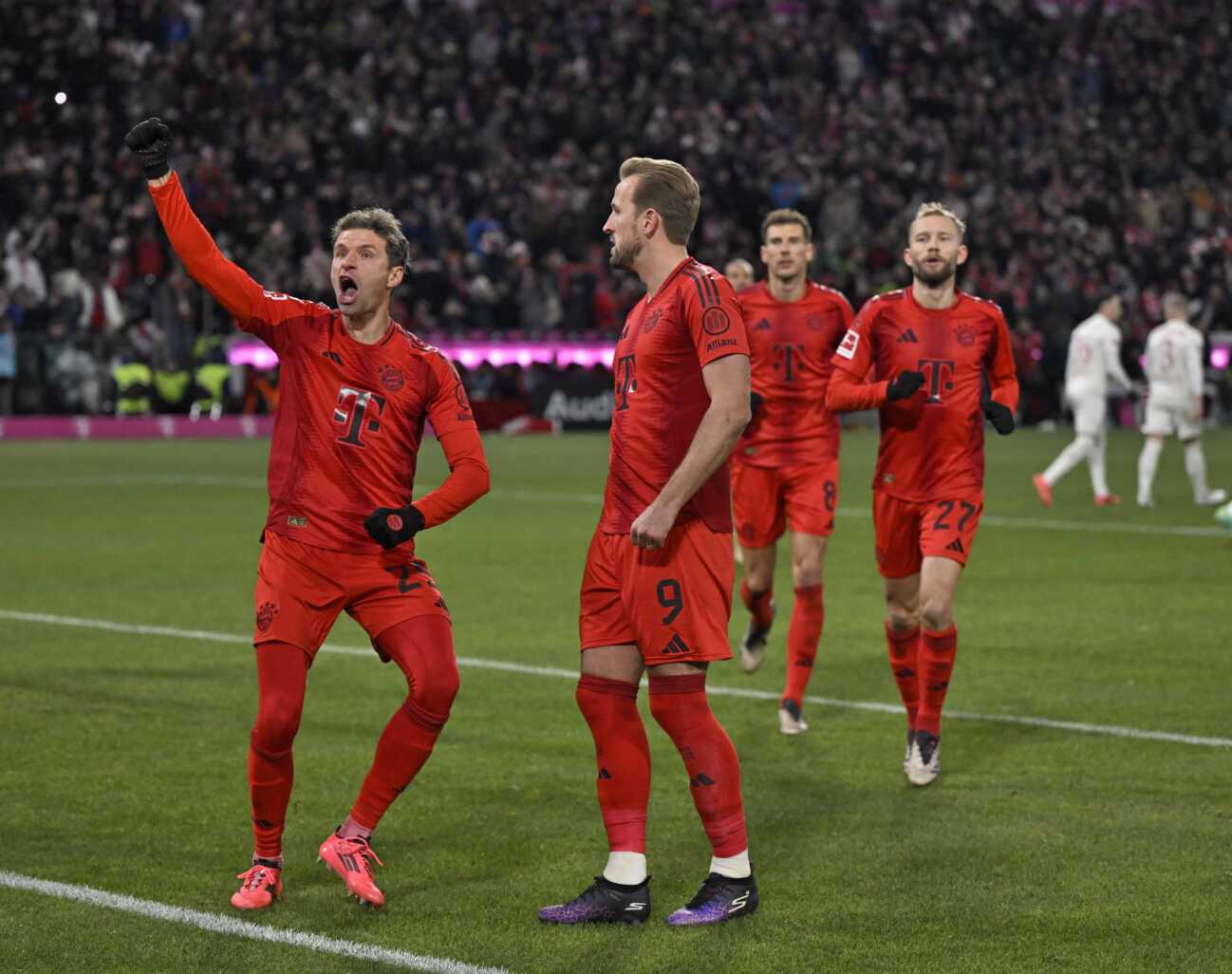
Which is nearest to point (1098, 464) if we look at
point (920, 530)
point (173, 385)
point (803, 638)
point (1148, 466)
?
point (1148, 466)

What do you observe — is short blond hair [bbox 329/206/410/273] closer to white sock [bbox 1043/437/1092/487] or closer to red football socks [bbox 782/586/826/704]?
red football socks [bbox 782/586/826/704]

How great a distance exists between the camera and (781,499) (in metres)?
9.91

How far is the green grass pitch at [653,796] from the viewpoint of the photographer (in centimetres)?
553

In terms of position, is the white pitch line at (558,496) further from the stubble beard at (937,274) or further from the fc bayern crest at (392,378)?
the fc bayern crest at (392,378)

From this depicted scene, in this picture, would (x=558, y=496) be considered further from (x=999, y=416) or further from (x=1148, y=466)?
(x=999, y=416)

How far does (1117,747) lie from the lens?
835 cm

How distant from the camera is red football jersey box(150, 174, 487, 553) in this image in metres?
6.02

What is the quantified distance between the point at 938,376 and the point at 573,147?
92.8 feet

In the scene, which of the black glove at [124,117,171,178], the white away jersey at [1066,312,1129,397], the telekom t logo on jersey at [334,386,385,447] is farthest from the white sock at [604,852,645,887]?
the white away jersey at [1066,312,1129,397]

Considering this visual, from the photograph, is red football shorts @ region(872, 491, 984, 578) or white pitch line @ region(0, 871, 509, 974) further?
red football shorts @ region(872, 491, 984, 578)

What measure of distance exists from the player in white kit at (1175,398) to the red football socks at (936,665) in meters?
12.9

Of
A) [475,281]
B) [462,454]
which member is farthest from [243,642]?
[475,281]

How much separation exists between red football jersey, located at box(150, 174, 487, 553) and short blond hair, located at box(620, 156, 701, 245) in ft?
2.97

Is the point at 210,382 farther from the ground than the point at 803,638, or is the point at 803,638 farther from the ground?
the point at 210,382
